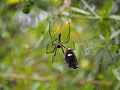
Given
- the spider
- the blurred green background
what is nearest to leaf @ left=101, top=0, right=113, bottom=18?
the blurred green background

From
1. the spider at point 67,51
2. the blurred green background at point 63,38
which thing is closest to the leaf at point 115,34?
the blurred green background at point 63,38

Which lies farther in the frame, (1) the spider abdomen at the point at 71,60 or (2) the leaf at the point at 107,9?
(2) the leaf at the point at 107,9

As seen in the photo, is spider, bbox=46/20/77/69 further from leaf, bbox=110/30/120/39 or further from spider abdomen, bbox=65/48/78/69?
leaf, bbox=110/30/120/39

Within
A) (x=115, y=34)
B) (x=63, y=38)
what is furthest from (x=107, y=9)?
(x=63, y=38)

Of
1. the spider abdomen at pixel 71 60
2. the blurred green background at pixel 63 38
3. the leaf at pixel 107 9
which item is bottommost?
the blurred green background at pixel 63 38

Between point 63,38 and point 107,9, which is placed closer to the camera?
point 63,38

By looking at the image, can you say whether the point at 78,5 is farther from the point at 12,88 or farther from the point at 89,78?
the point at 12,88

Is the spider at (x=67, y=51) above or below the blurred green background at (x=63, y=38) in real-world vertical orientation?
above

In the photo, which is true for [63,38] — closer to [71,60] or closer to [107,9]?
[71,60]

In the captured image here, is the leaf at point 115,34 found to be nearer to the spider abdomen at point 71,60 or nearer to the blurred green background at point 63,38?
the blurred green background at point 63,38

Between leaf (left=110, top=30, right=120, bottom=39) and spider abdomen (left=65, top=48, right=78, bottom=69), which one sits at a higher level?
spider abdomen (left=65, top=48, right=78, bottom=69)
